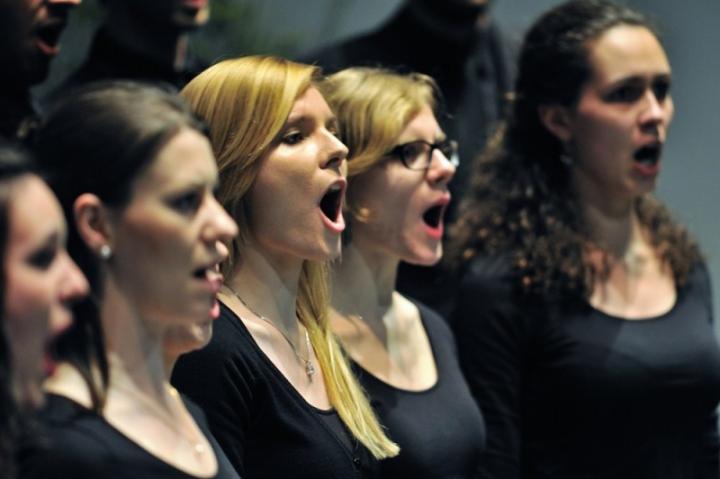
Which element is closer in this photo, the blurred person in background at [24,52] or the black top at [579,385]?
the blurred person in background at [24,52]

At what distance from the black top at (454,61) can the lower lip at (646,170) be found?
0.48 meters

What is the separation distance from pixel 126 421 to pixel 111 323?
11 cm

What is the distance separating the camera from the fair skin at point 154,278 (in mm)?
1649

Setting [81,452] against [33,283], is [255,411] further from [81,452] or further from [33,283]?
[33,283]

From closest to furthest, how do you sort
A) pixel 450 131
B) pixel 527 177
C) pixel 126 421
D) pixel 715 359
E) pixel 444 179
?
1. pixel 126 421
2. pixel 444 179
3. pixel 715 359
4. pixel 527 177
5. pixel 450 131

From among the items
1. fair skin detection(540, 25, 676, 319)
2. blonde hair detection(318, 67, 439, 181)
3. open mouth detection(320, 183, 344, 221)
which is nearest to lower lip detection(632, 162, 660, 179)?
fair skin detection(540, 25, 676, 319)

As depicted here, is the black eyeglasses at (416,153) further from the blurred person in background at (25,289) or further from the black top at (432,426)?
the blurred person in background at (25,289)

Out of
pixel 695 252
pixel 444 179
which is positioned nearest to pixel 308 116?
pixel 444 179

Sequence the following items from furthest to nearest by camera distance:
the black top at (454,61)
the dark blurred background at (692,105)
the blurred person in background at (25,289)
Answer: the dark blurred background at (692,105), the black top at (454,61), the blurred person in background at (25,289)

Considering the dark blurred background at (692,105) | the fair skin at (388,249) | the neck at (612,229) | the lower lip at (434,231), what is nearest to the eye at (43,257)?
the fair skin at (388,249)

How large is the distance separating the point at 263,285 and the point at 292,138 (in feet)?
0.71

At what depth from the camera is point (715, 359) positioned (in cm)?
282

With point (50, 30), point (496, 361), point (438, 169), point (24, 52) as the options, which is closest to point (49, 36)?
point (50, 30)

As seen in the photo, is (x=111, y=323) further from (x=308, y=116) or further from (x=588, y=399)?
(x=588, y=399)
